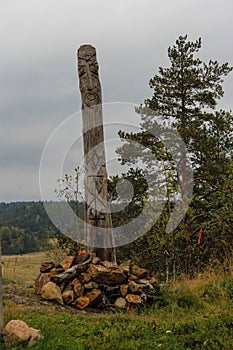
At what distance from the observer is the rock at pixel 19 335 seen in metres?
3.94

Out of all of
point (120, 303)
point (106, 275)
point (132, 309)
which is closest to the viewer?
point (132, 309)

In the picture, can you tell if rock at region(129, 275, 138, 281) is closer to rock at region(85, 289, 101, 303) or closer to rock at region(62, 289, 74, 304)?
rock at region(85, 289, 101, 303)

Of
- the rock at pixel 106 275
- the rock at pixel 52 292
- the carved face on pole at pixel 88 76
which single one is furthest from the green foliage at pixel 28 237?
the carved face on pole at pixel 88 76

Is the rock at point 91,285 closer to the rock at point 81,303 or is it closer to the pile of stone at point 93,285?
the pile of stone at point 93,285

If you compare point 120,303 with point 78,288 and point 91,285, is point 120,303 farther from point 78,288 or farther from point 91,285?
point 78,288

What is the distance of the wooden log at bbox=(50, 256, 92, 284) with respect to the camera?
7.10 meters

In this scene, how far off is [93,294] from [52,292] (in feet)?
2.28

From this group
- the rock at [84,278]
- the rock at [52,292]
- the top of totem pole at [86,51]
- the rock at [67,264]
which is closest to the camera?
the rock at [52,292]

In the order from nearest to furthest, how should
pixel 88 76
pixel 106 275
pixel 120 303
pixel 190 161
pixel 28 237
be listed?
pixel 120 303 → pixel 106 275 → pixel 88 76 → pixel 190 161 → pixel 28 237

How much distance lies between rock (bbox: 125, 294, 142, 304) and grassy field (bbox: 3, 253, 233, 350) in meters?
0.19

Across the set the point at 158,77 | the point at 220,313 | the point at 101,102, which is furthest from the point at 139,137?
the point at 220,313

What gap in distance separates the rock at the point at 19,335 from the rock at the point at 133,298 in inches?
116

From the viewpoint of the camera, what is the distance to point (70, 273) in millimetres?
7184

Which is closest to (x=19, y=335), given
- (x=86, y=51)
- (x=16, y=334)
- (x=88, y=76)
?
(x=16, y=334)
